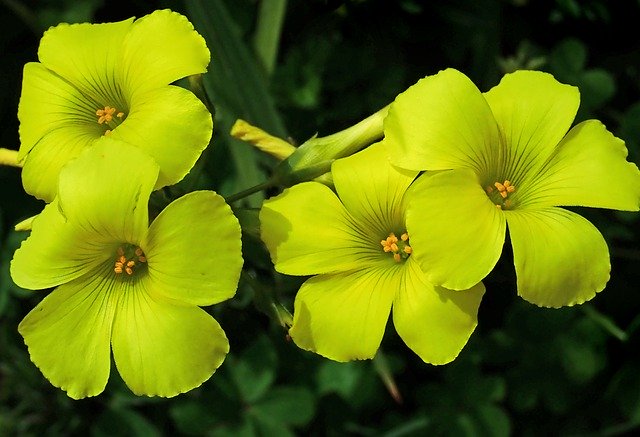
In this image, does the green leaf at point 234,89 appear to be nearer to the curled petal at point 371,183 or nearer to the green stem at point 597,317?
the curled petal at point 371,183

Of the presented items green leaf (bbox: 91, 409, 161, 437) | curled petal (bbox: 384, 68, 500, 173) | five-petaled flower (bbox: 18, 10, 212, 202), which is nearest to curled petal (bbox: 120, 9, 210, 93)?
five-petaled flower (bbox: 18, 10, 212, 202)

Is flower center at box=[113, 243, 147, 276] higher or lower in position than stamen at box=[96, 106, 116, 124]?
lower

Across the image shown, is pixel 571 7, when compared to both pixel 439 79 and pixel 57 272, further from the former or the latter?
pixel 57 272

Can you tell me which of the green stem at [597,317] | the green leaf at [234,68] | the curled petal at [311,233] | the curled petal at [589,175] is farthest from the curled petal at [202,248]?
the green stem at [597,317]

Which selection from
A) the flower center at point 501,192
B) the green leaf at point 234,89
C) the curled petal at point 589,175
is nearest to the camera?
the curled petal at point 589,175

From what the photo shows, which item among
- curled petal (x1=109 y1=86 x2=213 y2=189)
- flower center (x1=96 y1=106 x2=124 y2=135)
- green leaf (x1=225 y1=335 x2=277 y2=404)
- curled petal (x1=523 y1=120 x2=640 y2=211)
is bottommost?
green leaf (x1=225 y1=335 x2=277 y2=404)

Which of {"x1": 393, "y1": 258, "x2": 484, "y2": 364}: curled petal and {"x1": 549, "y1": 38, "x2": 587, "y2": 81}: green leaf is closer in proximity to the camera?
{"x1": 393, "y1": 258, "x2": 484, "y2": 364}: curled petal

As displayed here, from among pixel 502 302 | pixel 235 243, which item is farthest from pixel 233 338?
pixel 235 243

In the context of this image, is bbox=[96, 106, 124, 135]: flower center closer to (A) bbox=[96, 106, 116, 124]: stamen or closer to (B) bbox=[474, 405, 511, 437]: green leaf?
(A) bbox=[96, 106, 116, 124]: stamen
